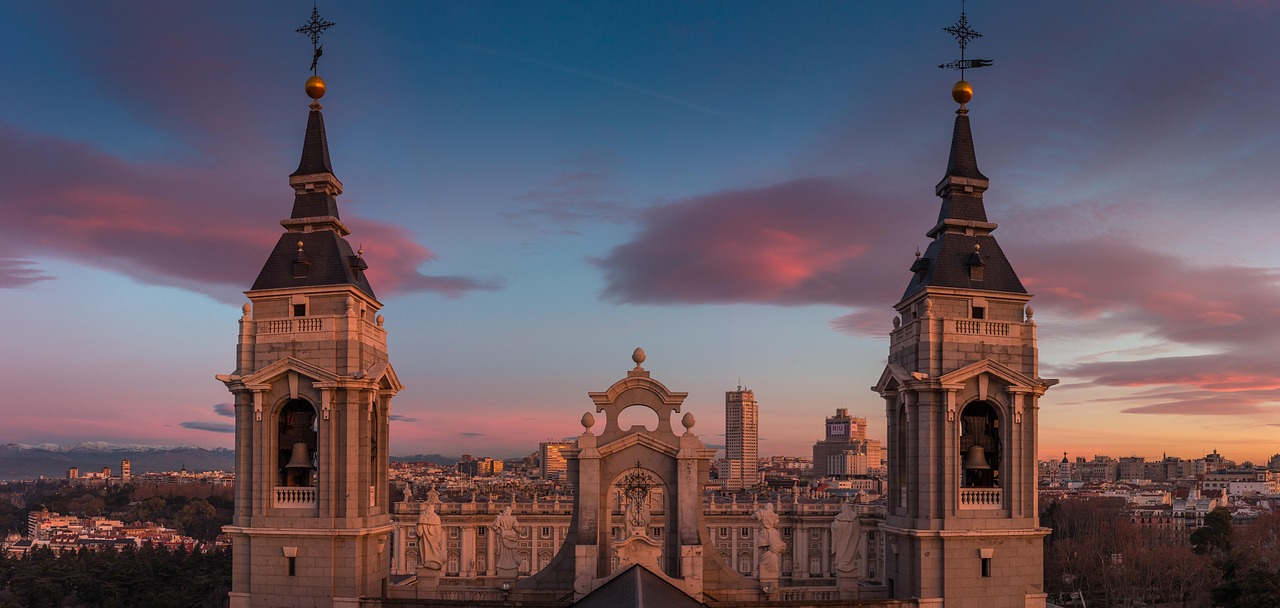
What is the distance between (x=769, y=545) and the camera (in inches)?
1216

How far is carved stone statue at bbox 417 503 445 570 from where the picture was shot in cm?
3084

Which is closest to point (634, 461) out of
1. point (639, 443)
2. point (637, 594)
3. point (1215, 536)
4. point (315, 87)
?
point (639, 443)

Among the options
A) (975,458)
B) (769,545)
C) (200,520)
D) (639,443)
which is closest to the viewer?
(975,458)

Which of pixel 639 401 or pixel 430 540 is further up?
pixel 639 401

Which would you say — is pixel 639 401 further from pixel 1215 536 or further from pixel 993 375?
pixel 1215 536

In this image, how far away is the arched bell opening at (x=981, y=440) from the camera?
3062cm

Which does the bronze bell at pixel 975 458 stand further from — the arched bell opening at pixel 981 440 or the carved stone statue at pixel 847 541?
the carved stone statue at pixel 847 541

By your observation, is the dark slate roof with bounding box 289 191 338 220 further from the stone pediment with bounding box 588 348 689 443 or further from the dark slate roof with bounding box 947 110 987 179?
the dark slate roof with bounding box 947 110 987 179

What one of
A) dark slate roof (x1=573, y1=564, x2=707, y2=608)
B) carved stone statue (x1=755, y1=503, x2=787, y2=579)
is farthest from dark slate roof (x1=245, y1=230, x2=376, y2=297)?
carved stone statue (x1=755, y1=503, x2=787, y2=579)

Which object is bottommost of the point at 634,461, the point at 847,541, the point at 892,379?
the point at 847,541

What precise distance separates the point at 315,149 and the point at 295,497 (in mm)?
10636

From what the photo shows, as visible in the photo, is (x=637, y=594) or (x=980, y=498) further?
(x=980, y=498)

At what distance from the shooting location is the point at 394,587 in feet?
107

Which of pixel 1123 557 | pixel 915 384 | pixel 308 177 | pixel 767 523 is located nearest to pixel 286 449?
pixel 308 177
